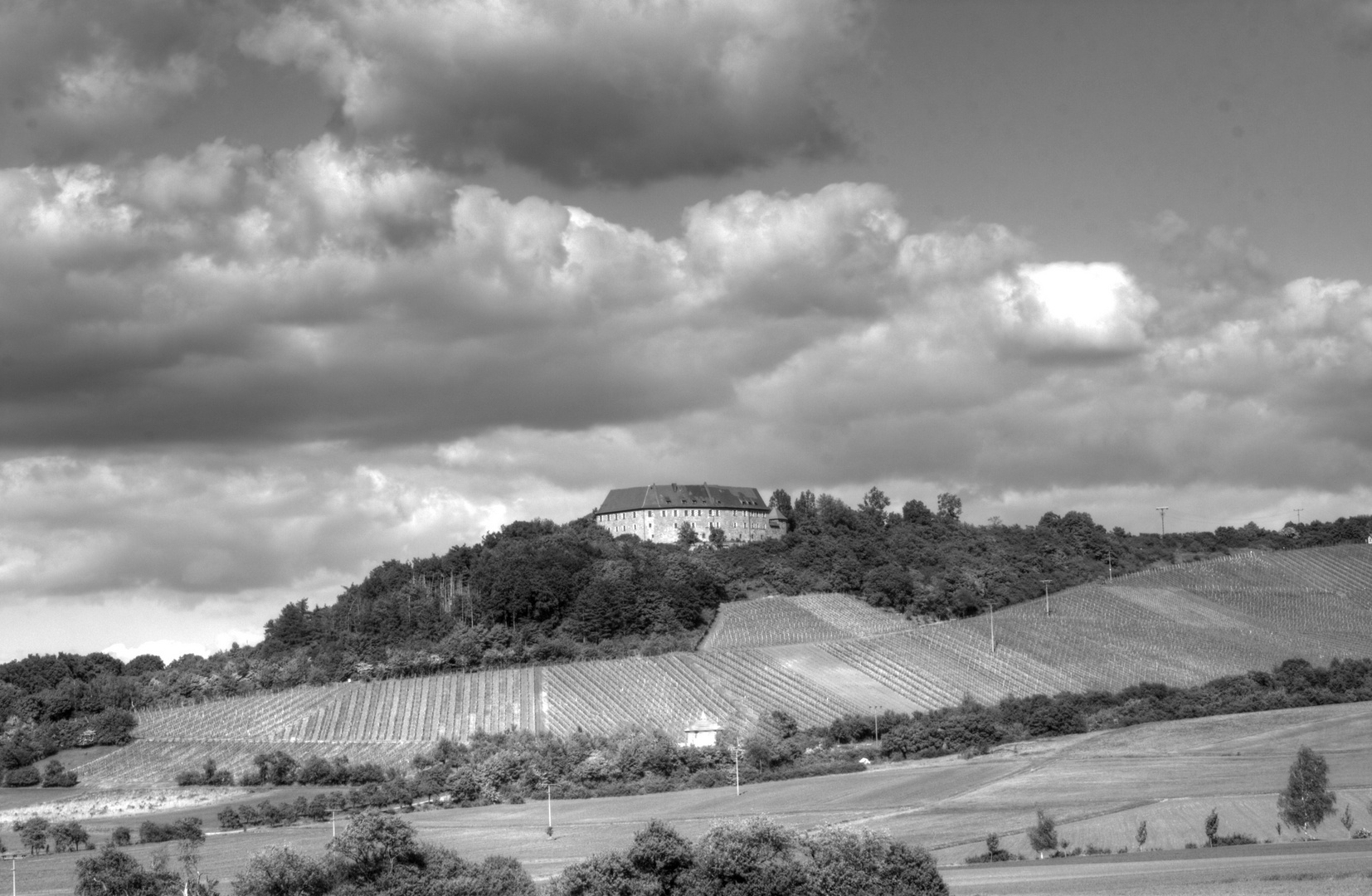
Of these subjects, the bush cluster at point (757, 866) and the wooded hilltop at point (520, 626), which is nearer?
the bush cluster at point (757, 866)

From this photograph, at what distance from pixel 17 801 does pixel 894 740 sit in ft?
247

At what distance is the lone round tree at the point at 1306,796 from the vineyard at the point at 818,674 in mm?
51828

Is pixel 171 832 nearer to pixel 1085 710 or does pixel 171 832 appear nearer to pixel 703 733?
pixel 703 733

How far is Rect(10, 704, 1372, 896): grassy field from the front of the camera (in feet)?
205

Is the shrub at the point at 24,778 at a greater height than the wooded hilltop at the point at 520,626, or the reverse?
the wooded hilltop at the point at 520,626

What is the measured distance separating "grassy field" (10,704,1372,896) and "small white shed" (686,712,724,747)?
1361 centimetres

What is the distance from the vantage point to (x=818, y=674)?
13812 centimetres

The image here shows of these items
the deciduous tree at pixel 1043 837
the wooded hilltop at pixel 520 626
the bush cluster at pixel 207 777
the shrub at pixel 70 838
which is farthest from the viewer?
the wooded hilltop at pixel 520 626

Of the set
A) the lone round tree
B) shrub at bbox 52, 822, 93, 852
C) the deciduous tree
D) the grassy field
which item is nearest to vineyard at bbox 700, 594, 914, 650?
the grassy field

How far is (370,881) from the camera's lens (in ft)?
218

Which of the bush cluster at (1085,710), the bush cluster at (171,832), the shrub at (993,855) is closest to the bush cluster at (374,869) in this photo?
the shrub at (993,855)

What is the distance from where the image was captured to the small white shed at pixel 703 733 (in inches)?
4722

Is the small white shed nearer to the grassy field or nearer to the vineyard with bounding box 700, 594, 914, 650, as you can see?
the grassy field

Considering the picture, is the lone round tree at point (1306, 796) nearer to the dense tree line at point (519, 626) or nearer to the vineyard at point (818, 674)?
the vineyard at point (818, 674)
